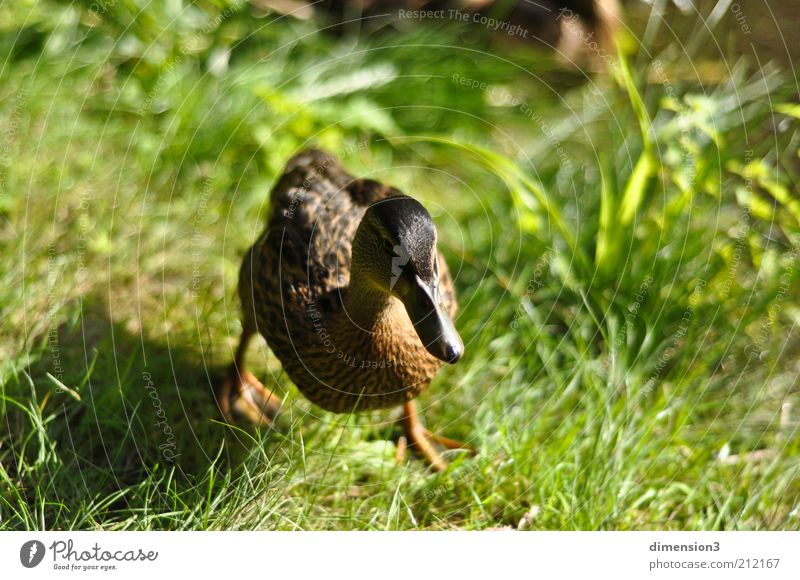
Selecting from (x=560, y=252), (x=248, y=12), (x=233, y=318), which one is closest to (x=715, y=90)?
(x=560, y=252)

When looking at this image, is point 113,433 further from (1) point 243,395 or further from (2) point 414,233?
(2) point 414,233

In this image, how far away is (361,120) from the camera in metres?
4.34

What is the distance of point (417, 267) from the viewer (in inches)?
94.0

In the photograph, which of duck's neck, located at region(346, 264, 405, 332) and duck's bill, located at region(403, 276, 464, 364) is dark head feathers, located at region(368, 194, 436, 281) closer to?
duck's bill, located at region(403, 276, 464, 364)

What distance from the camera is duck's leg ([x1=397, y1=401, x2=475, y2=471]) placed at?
3.31 m

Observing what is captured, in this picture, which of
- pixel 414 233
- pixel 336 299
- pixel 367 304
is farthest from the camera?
pixel 336 299

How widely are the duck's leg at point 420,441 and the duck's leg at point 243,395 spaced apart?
0.54 m

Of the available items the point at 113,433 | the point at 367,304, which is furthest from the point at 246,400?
the point at 367,304

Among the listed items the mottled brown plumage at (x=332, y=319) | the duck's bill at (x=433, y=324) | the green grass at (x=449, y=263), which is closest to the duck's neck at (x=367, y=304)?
the mottled brown plumage at (x=332, y=319)

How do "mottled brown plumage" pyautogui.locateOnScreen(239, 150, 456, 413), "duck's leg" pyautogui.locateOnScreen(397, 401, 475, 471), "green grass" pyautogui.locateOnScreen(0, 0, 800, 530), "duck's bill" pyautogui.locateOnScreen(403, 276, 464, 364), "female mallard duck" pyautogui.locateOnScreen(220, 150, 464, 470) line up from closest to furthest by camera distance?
"duck's bill" pyautogui.locateOnScreen(403, 276, 464, 364), "female mallard duck" pyautogui.locateOnScreen(220, 150, 464, 470), "mottled brown plumage" pyautogui.locateOnScreen(239, 150, 456, 413), "green grass" pyautogui.locateOnScreen(0, 0, 800, 530), "duck's leg" pyautogui.locateOnScreen(397, 401, 475, 471)
